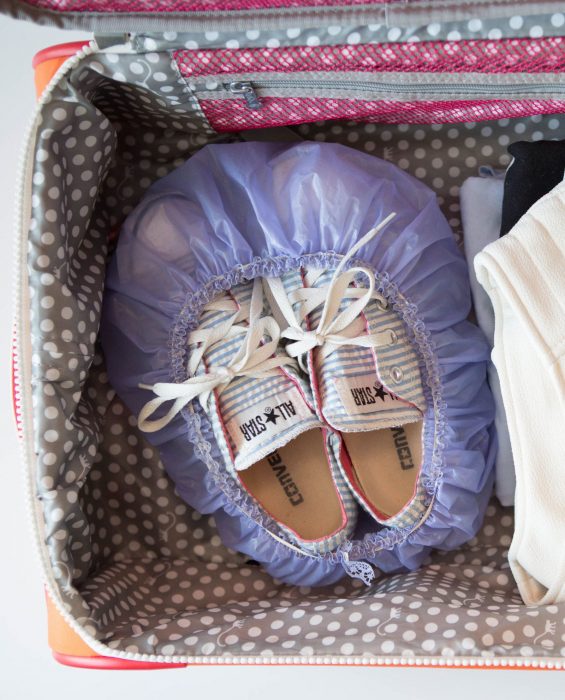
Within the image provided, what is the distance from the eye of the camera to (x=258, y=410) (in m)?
1.18

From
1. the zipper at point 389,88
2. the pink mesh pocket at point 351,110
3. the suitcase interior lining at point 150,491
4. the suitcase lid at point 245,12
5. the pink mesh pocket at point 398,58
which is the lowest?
the suitcase interior lining at point 150,491

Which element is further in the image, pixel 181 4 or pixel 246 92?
pixel 246 92

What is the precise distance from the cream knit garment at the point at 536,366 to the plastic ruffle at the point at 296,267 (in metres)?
0.08

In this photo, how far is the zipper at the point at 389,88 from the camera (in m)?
1.02

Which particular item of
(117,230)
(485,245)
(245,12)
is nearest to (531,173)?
(485,245)

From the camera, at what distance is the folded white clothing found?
119 centimetres

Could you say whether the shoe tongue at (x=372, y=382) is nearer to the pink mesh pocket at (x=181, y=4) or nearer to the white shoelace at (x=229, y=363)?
the white shoelace at (x=229, y=363)

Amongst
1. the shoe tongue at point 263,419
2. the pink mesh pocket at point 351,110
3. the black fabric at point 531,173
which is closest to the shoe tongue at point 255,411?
the shoe tongue at point 263,419

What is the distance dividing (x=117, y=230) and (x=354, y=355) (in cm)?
41

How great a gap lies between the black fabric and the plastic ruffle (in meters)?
0.11

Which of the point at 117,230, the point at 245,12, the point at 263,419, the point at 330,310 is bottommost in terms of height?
the point at 263,419

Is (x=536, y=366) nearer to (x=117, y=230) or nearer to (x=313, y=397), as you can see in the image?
(x=313, y=397)

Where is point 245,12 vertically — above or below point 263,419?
above

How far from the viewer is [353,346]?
3.87ft
